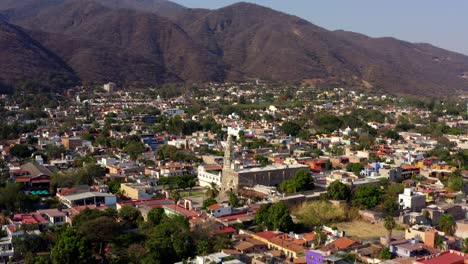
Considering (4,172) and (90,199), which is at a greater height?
(4,172)

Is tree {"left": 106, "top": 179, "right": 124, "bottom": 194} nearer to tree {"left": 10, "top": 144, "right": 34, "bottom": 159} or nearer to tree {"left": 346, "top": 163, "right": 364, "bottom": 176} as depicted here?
tree {"left": 10, "top": 144, "right": 34, "bottom": 159}

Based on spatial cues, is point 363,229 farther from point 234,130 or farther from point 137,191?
point 234,130

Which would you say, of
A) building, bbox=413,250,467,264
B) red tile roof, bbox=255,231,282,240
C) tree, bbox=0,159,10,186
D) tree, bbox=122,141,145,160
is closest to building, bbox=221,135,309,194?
red tile roof, bbox=255,231,282,240

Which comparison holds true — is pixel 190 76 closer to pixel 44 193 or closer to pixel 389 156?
pixel 389 156

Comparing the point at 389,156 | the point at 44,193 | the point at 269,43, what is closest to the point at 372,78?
the point at 269,43

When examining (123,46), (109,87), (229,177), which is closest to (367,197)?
(229,177)
